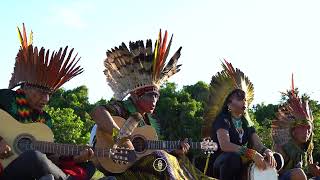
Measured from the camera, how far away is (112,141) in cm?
617

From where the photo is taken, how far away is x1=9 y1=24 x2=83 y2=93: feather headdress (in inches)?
240

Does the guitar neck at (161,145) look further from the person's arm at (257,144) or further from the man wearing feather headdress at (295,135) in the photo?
the man wearing feather headdress at (295,135)

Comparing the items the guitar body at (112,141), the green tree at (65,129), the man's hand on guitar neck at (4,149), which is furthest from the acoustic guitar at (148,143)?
the green tree at (65,129)

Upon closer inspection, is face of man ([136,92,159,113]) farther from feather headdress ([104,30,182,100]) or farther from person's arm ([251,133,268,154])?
person's arm ([251,133,268,154])

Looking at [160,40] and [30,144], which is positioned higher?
[160,40]

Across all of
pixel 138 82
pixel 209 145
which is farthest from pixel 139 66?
pixel 209 145

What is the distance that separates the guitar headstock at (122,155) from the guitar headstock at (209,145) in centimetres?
110

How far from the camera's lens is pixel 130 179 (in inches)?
237

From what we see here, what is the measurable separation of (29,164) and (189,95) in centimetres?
3773

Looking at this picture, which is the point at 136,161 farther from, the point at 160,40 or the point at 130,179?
the point at 160,40

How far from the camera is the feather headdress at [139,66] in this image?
6934 mm

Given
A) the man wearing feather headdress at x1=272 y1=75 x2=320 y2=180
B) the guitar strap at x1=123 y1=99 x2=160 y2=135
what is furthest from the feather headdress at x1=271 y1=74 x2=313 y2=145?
the guitar strap at x1=123 y1=99 x2=160 y2=135

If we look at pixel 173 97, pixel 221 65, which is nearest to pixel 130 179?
pixel 221 65

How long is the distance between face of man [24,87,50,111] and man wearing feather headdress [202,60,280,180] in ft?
6.89
